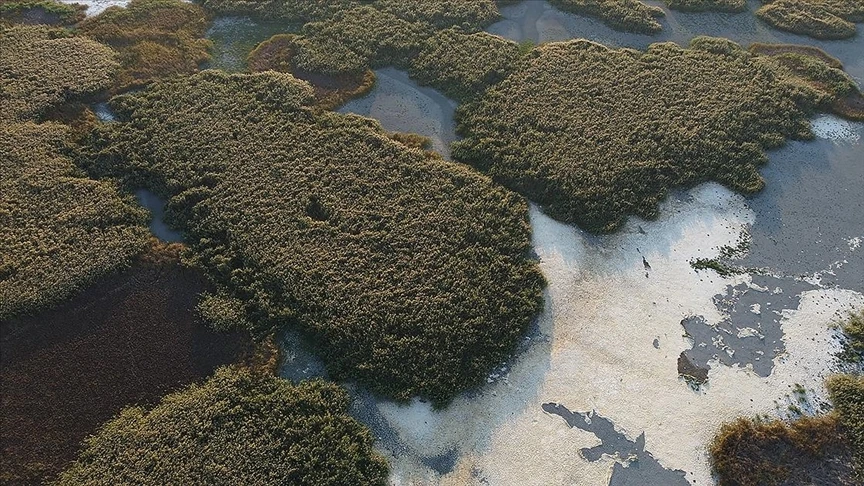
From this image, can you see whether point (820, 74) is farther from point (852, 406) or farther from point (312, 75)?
point (312, 75)

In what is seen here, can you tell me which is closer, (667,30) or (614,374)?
(614,374)

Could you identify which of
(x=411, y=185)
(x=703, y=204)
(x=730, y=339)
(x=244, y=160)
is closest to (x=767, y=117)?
(x=703, y=204)

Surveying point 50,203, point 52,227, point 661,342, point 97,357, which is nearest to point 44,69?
point 50,203

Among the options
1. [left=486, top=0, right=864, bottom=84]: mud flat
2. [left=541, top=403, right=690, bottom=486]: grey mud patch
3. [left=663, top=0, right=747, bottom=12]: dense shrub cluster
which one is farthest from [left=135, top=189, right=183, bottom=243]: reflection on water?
[left=663, top=0, right=747, bottom=12]: dense shrub cluster

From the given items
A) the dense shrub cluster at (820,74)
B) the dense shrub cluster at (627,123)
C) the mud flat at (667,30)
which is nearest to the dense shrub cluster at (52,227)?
the dense shrub cluster at (627,123)

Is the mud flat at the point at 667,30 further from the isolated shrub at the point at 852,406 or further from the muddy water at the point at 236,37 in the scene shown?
the isolated shrub at the point at 852,406

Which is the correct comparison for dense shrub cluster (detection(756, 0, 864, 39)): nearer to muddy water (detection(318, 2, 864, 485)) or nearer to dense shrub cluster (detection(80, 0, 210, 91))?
muddy water (detection(318, 2, 864, 485))
